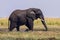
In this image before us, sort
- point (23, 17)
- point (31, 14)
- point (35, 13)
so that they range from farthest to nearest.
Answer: point (35, 13) → point (31, 14) → point (23, 17)

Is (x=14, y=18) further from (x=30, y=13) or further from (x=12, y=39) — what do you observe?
(x=12, y=39)

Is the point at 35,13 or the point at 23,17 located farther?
the point at 35,13

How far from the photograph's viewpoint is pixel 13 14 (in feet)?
80.7

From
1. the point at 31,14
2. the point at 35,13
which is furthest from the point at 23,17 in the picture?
the point at 35,13

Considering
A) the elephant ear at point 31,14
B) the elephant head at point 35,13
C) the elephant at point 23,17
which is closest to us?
the elephant at point 23,17

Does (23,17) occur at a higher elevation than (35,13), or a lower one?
lower

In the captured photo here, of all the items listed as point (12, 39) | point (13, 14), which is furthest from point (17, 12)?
point (12, 39)

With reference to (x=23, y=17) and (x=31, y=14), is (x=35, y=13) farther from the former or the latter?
(x=23, y=17)

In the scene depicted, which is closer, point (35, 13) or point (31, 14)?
point (31, 14)

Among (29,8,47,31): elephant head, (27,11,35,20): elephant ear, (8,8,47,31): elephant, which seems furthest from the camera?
(29,8,47,31): elephant head

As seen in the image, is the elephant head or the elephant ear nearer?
the elephant ear

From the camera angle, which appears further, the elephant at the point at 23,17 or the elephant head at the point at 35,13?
A: the elephant head at the point at 35,13

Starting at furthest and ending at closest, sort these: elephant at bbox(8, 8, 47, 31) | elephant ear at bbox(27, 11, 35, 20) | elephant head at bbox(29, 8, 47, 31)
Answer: elephant head at bbox(29, 8, 47, 31) → elephant ear at bbox(27, 11, 35, 20) → elephant at bbox(8, 8, 47, 31)

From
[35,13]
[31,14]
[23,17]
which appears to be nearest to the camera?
[23,17]
